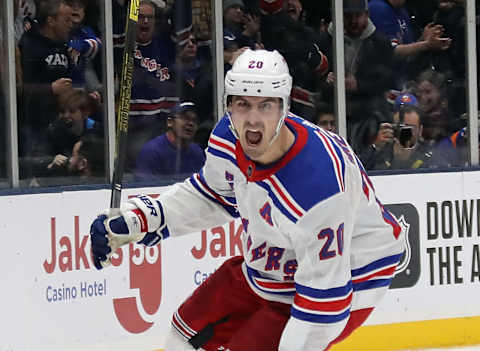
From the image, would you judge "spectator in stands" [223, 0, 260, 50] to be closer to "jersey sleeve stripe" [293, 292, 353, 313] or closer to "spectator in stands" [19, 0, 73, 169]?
"spectator in stands" [19, 0, 73, 169]

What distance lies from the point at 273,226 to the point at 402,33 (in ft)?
11.0

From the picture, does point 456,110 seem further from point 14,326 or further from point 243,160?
point 243,160

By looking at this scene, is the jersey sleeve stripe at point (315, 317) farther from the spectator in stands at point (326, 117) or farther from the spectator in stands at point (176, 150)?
the spectator in stands at point (326, 117)

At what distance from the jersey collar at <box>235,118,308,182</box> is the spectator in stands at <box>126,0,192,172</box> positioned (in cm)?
225

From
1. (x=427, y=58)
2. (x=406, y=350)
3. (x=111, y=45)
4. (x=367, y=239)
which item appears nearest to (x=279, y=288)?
(x=367, y=239)

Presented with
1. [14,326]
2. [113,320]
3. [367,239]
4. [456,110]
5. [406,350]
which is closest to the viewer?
[367,239]

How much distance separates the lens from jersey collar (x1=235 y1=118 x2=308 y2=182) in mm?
3388

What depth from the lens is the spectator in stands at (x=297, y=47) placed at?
6.10 m

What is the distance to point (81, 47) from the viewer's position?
218 inches

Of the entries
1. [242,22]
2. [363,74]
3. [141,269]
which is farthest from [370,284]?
[363,74]

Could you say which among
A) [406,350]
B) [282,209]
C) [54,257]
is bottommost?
[406,350]

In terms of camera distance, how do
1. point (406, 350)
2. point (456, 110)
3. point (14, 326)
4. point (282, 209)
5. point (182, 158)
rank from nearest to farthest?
point (282, 209) < point (14, 326) < point (182, 158) < point (406, 350) < point (456, 110)

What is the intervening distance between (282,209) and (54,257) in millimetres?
2134

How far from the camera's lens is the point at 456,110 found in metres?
6.82
